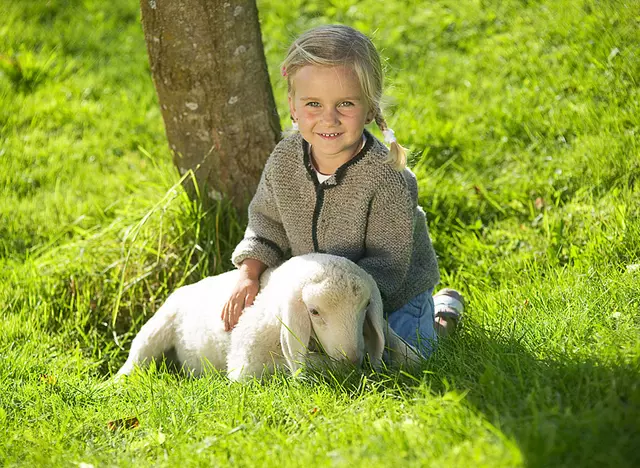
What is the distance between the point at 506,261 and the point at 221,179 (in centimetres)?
177

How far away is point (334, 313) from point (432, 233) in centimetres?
169

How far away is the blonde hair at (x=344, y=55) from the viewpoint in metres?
3.23

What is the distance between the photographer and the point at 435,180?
190 inches

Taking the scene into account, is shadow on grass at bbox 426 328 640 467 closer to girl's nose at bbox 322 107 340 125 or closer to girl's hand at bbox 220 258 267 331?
girl's hand at bbox 220 258 267 331

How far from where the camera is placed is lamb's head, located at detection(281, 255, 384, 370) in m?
2.98

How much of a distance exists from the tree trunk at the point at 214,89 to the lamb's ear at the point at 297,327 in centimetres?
150

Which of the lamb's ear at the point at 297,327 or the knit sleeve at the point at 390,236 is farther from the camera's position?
the knit sleeve at the point at 390,236

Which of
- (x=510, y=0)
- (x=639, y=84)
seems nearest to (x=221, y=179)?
(x=639, y=84)

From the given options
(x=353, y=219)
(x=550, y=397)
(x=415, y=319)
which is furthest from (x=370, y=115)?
(x=550, y=397)

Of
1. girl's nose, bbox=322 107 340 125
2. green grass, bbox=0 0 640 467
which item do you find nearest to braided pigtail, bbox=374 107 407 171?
girl's nose, bbox=322 107 340 125

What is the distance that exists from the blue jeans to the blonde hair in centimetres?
74

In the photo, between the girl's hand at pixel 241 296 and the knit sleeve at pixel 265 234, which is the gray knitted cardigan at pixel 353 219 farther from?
the girl's hand at pixel 241 296

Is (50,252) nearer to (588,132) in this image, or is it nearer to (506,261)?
(506,261)

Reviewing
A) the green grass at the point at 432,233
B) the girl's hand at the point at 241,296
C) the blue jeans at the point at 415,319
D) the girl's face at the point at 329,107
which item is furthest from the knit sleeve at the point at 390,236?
the girl's hand at the point at 241,296
